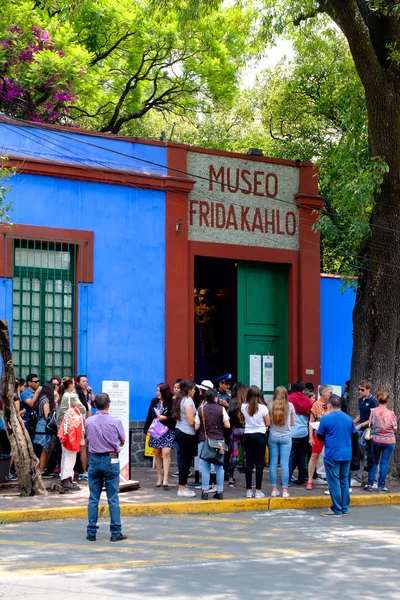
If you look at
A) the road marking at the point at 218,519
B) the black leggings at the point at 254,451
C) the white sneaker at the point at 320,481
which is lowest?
the road marking at the point at 218,519

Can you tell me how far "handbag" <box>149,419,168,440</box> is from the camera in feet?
48.4

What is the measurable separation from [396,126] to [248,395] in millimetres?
5666

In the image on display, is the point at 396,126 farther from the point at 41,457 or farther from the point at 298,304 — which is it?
the point at 41,457

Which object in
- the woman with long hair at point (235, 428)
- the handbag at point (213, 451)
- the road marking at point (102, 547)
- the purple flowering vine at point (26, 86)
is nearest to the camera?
the road marking at point (102, 547)

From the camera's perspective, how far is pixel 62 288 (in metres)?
17.3

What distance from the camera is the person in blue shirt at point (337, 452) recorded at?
12.9 meters

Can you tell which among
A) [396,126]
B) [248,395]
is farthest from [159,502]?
[396,126]

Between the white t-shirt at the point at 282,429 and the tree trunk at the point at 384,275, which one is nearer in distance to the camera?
the white t-shirt at the point at 282,429

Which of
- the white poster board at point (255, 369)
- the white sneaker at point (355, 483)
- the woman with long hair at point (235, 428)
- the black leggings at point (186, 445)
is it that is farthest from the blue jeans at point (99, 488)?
the white poster board at point (255, 369)

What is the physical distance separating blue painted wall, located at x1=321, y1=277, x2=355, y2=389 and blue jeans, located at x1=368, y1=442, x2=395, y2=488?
5253 millimetres

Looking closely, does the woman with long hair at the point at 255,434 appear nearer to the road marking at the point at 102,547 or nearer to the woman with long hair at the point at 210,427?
the woman with long hair at the point at 210,427

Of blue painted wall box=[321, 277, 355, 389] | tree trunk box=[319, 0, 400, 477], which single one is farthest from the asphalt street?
blue painted wall box=[321, 277, 355, 389]

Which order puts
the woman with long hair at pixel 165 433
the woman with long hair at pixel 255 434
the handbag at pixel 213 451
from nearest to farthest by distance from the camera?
1. the handbag at pixel 213 451
2. the woman with long hair at pixel 255 434
3. the woman with long hair at pixel 165 433

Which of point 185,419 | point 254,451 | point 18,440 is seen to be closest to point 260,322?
point 185,419
